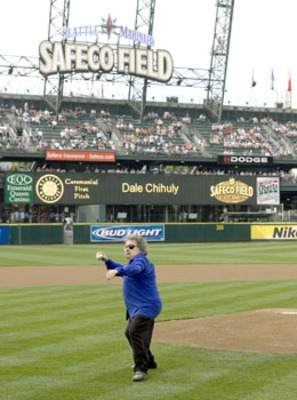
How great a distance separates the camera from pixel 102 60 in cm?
6331

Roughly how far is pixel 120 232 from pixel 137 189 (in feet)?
33.6

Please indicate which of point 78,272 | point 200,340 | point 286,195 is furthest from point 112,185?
point 200,340

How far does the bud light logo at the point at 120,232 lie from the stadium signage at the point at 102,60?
64.4 feet

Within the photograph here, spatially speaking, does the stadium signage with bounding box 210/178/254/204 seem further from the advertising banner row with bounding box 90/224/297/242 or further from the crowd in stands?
the advertising banner row with bounding box 90/224/297/242

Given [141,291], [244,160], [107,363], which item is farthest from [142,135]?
[141,291]

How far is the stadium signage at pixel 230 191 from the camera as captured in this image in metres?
60.9

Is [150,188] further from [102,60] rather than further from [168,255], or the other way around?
[168,255]

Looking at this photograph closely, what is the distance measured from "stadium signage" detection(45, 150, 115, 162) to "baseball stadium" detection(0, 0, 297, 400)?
0.15 metres

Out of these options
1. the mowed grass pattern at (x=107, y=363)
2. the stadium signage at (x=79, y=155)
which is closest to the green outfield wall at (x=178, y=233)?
the stadium signage at (x=79, y=155)

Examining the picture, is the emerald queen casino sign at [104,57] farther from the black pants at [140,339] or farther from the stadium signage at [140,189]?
the black pants at [140,339]

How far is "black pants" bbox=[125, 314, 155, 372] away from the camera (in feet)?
28.1

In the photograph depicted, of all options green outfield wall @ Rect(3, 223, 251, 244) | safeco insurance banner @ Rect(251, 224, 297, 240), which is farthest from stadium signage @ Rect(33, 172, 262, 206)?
safeco insurance banner @ Rect(251, 224, 297, 240)

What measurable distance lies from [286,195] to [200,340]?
202ft

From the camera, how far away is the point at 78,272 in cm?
2694
